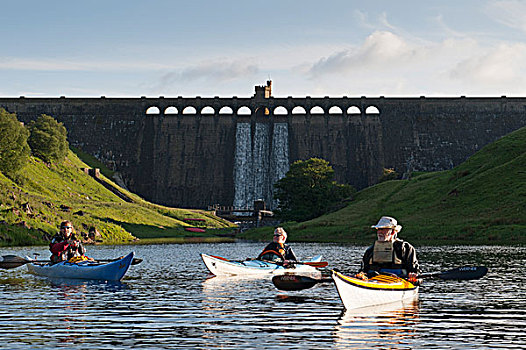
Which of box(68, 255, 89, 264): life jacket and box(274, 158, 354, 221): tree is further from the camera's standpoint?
box(274, 158, 354, 221): tree

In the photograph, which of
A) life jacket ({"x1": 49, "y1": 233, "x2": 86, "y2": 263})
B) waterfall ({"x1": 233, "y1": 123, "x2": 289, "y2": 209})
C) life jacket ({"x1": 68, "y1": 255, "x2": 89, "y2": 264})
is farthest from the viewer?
waterfall ({"x1": 233, "y1": 123, "x2": 289, "y2": 209})

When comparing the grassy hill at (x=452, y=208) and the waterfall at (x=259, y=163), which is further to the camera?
the waterfall at (x=259, y=163)

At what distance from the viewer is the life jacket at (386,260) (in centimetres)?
2811

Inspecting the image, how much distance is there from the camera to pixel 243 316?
25969mm

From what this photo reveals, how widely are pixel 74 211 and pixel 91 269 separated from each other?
6946cm

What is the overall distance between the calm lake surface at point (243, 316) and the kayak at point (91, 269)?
70 centimetres

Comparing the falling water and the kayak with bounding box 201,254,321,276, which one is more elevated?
the falling water

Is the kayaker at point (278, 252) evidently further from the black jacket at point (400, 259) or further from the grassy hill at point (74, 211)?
the grassy hill at point (74, 211)

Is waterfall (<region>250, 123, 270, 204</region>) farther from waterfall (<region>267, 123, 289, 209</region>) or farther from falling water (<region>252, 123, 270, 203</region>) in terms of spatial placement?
waterfall (<region>267, 123, 289, 209</region>)

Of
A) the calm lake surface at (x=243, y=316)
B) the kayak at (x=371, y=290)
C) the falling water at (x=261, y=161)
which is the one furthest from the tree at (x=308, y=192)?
the kayak at (x=371, y=290)

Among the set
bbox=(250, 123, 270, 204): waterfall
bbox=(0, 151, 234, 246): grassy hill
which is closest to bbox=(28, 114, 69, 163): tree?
bbox=(0, 151, 234, 246): grassy hill

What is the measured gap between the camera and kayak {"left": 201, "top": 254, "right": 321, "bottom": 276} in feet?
133

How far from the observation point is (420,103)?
18150 centimetres

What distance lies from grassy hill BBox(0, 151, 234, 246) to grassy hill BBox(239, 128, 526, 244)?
18.9 metres
